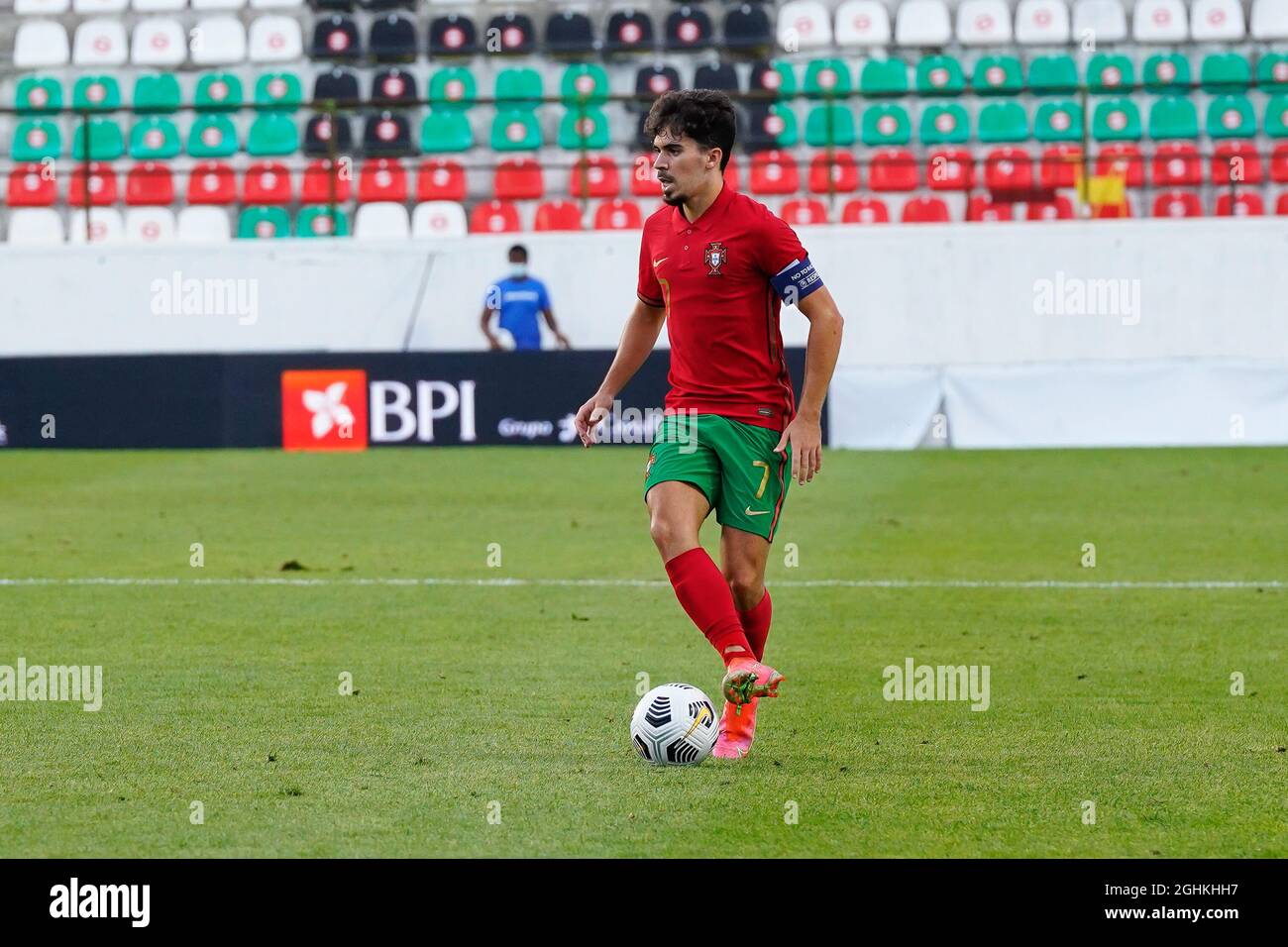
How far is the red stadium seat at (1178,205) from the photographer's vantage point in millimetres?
23875

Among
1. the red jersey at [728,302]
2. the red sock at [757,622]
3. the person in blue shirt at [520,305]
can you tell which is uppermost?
the person in blue shirt at [520,305]

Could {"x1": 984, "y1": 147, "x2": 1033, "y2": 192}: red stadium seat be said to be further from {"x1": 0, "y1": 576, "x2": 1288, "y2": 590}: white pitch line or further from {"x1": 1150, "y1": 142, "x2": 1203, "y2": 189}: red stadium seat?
{"x1": 0, "y1": 576, "x2": 1288, "y2": 590}: white pitch line

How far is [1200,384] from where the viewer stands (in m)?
19.7

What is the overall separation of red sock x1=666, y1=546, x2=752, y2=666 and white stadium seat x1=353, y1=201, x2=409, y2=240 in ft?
63.4

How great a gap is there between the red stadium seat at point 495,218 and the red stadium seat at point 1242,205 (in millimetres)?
9084

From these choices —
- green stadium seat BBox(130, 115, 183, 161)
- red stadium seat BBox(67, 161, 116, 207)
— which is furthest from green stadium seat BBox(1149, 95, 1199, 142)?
red stadium seat BBox(67, 161, 116, 207)

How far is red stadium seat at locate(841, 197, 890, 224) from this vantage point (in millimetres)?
23953

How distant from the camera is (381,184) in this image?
25109 millimetres

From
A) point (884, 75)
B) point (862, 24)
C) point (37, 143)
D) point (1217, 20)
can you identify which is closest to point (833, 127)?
point (884, 75)

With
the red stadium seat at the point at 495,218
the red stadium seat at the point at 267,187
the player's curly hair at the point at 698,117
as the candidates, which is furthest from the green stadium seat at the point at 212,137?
the player's curly hair at the point at 698,117

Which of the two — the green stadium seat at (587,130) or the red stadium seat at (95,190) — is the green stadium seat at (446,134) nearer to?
the green stadium seat at (587,130)

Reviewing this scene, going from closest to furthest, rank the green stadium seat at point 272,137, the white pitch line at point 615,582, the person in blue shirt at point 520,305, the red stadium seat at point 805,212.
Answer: the white pitch line at point 615,582
the person in blue shirt at point 520,305
the red stadium seat at point 805,212
the green stadium seat at point 272,137

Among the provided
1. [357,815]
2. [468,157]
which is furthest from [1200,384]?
[357,815]

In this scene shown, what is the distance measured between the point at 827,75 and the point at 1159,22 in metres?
4.85
